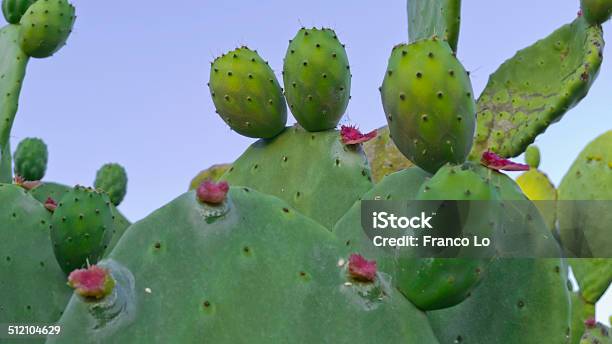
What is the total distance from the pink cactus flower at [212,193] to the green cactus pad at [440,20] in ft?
4.96

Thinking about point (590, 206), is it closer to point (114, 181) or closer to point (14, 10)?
point (114, 181)

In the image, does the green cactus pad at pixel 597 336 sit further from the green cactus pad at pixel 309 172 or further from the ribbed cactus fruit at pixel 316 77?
the ribbed cactus fruit at pixel 316 77

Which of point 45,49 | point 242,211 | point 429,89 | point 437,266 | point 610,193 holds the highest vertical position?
point 45,49

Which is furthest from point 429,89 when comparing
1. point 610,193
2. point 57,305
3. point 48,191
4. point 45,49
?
point 610,193

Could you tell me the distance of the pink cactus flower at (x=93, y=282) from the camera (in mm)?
1459

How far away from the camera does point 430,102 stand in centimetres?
179

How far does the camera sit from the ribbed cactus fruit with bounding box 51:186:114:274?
2516 mm

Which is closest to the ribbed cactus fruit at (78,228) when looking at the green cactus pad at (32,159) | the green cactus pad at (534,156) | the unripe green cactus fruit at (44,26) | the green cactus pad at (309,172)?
the green cactus pad at (309,172)

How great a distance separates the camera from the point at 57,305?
105 inches

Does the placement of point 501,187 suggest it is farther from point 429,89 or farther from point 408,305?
point 408,305

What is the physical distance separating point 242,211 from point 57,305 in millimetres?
1234

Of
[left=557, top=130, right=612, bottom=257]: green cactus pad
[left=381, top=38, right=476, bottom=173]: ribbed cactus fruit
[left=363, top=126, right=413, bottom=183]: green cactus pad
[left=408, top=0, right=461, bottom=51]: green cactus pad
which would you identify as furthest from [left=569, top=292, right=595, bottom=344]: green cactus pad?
[left=381, top=38, right=476, bottom=173]: ribbed cactus fruit

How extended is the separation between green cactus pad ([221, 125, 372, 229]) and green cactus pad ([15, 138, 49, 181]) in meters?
3.07

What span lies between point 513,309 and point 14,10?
3.15 m
